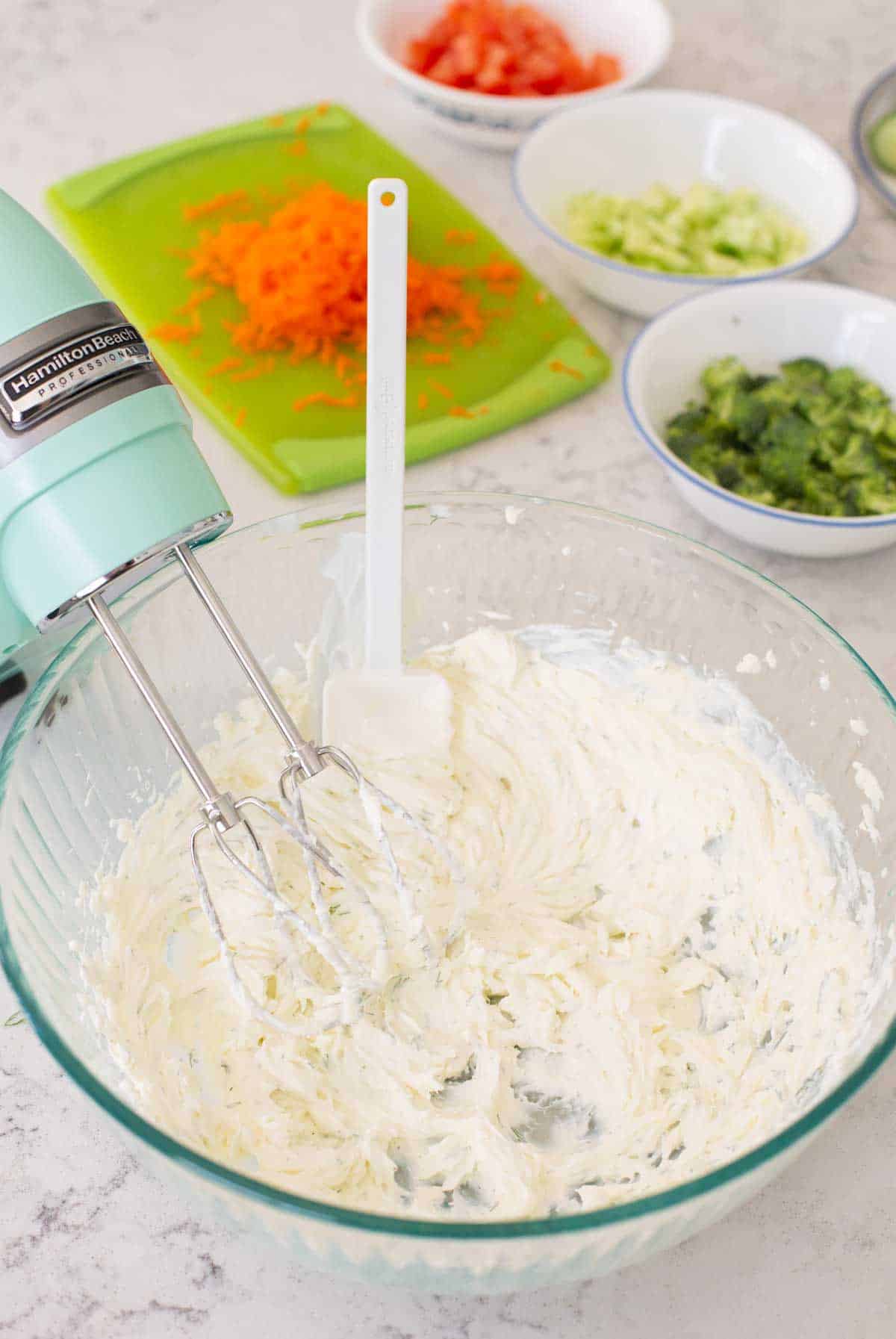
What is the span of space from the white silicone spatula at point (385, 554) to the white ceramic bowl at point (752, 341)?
16.4 inches

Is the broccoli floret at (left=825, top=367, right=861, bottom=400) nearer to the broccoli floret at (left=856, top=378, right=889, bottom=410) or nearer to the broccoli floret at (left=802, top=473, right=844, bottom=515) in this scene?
the broccoli floret at (left=856, top=378, right=889, bottom=410)

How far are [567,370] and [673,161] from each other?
0.48 metres

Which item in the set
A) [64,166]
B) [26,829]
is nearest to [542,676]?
[26,829]

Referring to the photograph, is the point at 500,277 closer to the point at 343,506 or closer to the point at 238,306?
the point at 238,306

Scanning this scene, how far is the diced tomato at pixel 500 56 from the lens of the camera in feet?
6.15

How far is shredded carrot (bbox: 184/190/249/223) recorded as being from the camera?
176 centimetres

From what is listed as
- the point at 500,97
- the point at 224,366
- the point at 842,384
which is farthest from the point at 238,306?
the point at 842,384

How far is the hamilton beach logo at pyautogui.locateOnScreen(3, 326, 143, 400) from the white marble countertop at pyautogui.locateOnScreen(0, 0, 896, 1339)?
Answer: 0.51m

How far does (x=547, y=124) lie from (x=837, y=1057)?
1353mm

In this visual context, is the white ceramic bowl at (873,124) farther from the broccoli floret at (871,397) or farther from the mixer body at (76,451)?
the mixer body at (76,451)

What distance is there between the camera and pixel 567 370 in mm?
1609

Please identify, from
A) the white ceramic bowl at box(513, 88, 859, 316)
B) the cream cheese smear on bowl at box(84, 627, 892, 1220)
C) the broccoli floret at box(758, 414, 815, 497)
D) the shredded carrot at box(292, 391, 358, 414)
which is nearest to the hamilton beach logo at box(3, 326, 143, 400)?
the cream cheese smear on bowl at box(84, 627, 892, 1220)

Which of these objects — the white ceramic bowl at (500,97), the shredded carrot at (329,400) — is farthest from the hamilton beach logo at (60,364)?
the white ceramic bowl at (500,97)

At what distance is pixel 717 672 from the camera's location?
3.88 feet
